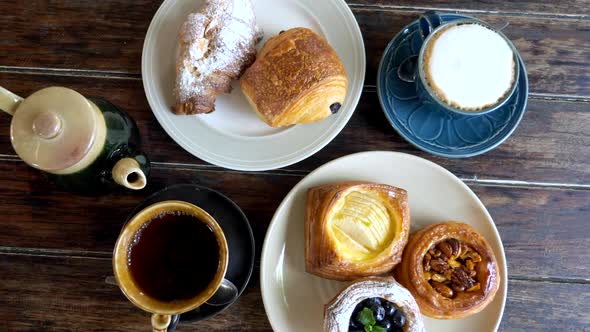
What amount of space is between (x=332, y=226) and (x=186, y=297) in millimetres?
381

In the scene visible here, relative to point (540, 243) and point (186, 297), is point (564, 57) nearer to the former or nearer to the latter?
point (540, 243)

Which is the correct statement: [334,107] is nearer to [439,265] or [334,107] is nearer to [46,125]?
[439,265]

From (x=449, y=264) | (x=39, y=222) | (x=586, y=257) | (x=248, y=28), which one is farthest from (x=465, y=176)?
(x=39, y=222)

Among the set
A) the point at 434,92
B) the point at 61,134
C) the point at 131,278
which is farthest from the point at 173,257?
the point at 434,92

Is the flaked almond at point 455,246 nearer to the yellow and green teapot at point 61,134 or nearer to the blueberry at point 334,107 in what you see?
the blueberry at point 334,107

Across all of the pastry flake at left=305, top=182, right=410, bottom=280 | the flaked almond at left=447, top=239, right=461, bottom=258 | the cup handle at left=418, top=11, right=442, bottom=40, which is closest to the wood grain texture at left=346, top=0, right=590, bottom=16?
the cup handle at left=418, top=11, right=442, bottom=40

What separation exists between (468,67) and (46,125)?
0.95 metres

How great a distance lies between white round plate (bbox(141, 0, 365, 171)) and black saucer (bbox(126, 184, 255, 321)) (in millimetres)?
90

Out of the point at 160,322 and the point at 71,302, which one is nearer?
the point at 160,322

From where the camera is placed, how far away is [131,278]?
3.64ft

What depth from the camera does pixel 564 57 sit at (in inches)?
55.4

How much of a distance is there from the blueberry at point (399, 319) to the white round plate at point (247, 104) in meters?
0.44

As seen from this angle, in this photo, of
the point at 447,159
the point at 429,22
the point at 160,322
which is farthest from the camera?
the point at 447,159

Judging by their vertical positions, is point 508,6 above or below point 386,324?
above
